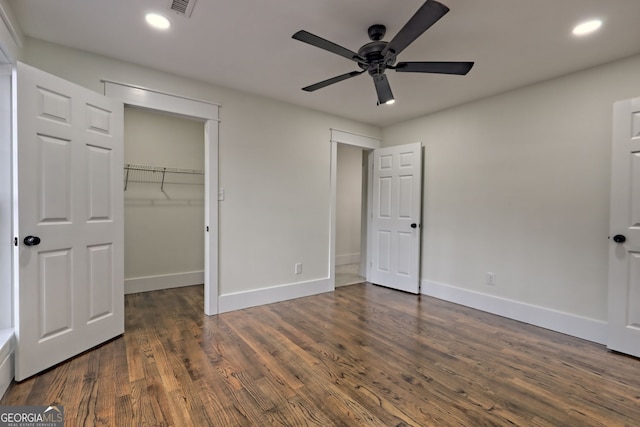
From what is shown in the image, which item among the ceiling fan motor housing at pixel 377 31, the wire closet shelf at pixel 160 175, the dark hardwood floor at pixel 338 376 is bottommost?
the dark hardwood floor at pixel 338 376

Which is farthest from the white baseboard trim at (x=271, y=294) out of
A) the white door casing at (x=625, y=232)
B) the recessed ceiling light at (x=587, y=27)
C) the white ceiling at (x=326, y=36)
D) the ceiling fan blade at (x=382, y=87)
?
the recessed ceiling light at (x=587, y=27)

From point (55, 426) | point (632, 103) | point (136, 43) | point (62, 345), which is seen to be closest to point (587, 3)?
point (632, 103)

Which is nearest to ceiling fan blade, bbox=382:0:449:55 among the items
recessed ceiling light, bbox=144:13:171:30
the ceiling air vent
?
the ceiling air vent

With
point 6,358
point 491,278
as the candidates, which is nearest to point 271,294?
point 6,358

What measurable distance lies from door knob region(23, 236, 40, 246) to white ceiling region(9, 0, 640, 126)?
1511 mm

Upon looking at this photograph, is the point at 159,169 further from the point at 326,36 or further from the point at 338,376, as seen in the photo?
the point at 338,376

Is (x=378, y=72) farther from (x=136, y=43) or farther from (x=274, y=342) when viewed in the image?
(x=274, y=342)

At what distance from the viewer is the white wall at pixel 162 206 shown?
3977 millimetres

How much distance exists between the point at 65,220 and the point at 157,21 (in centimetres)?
159

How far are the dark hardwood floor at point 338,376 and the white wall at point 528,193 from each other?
52cm

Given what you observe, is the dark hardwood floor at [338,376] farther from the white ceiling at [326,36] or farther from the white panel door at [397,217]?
the white ceiling at [326,36]

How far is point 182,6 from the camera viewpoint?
75.6 inches

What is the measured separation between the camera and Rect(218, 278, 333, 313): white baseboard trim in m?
3.27

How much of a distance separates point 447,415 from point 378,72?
2248 mm
